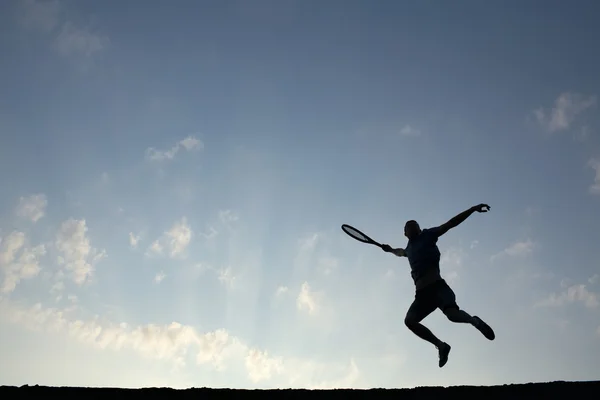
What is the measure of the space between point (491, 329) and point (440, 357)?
757 millimetres

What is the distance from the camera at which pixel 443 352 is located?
659cm

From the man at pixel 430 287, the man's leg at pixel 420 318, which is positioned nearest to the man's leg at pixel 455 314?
the man at pixel 430 287

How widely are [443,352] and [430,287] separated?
84cm

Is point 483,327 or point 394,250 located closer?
point 483,327

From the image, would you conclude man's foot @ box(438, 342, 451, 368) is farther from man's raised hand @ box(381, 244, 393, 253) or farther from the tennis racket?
the tennis racket

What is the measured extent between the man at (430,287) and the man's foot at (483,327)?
15 mm

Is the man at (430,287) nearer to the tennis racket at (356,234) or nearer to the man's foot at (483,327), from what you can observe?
the man's foot at (483,327)

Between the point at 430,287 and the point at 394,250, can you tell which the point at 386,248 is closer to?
the point at 394,250

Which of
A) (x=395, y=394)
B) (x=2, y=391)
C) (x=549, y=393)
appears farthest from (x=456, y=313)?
(x=2, y=391)

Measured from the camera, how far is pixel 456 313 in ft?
21.7

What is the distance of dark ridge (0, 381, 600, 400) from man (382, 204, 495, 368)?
1.97m

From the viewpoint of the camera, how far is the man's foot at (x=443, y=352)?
6539 mm

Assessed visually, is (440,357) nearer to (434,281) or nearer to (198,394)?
(434,281)

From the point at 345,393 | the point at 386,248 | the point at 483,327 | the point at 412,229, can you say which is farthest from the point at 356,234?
the point at 345,393
